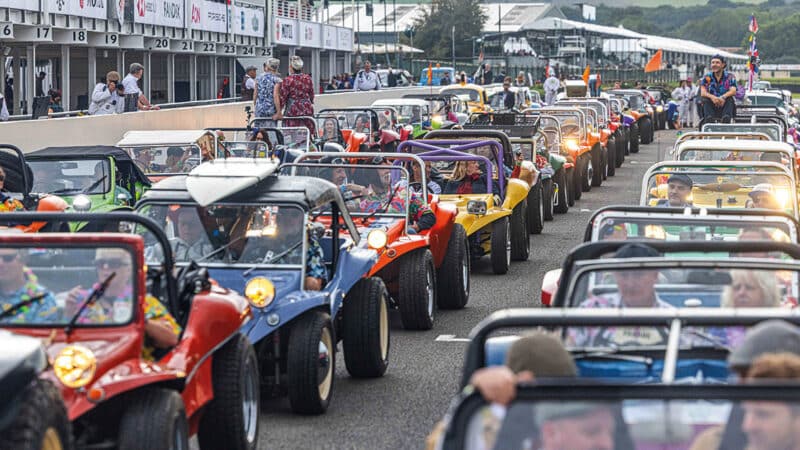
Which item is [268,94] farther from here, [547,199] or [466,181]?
[466,181]

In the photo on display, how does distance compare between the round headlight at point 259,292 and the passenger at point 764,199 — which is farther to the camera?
the passenger at point 764,199

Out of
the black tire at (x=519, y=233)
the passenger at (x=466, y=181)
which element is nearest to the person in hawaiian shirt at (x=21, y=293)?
the passenger at (x=466, y=181)

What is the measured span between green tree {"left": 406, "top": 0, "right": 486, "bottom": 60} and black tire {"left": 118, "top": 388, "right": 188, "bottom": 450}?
122029 millimetres

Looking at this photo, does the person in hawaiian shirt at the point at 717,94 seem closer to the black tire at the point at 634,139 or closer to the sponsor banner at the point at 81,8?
the black tire at the point at 634,139

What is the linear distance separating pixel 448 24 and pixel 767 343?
131 meters

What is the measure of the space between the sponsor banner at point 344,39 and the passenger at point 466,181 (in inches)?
2311

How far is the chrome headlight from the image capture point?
48.0ft

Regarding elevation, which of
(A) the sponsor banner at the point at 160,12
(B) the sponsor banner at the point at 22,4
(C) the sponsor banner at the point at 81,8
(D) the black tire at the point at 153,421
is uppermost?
(A) the sponsor banner at the point at 160,12

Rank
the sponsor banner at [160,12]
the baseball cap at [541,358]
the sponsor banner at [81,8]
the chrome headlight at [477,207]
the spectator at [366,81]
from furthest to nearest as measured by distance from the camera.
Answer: the spectator at [366,81] → the sponsor banner at [160,12] → the sponsor banner at [81,8] → the chrome headlight at [477,207] → the baseball cap at [541,358]

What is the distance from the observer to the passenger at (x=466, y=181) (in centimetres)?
1603

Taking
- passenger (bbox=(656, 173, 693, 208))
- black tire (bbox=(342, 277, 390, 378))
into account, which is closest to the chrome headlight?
passenger (bbox=(656, 173, 693, 208))

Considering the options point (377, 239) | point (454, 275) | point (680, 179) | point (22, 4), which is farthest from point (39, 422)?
point (22, 4)

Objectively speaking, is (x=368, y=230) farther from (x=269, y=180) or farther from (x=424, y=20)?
(x=424, y=20)

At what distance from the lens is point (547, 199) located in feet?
67.3
